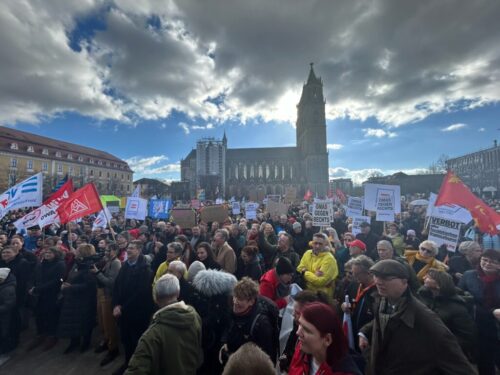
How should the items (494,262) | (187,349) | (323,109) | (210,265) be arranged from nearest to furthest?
(187,349) → (494,262) → (210,265) → (323,109)

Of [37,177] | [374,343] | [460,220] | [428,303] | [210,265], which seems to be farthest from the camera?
[37,177]

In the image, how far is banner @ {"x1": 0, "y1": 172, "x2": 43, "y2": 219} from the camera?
25.3 ft

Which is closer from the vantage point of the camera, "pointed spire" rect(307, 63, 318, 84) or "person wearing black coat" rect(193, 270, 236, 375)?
Answer: "person wearing black coat" rect(193, 270, 236, 375)

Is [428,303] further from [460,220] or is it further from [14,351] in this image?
[14,351]

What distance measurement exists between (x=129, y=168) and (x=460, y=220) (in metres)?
81.5

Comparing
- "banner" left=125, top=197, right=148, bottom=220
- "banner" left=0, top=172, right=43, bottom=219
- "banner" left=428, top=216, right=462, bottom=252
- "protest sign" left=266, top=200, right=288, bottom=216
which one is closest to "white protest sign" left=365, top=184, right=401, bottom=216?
"banner" left=428, top=216, right=462, bottom=252

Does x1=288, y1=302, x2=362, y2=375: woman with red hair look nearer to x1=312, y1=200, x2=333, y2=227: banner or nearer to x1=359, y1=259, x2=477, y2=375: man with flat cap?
x1=359, y1=259, x2=477, y2=375: man with flat cap

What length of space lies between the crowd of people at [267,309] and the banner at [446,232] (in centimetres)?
86

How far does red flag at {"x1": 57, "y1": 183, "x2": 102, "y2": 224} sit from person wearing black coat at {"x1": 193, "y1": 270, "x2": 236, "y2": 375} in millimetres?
Result: 5693

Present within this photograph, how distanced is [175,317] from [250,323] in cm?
72

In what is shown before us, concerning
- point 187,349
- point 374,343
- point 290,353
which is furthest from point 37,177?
point 374,343

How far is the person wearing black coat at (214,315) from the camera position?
313cm

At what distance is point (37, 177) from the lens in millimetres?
7871

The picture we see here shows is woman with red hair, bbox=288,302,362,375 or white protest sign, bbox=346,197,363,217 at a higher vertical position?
white protest sign, bbox=346,197,363,217
